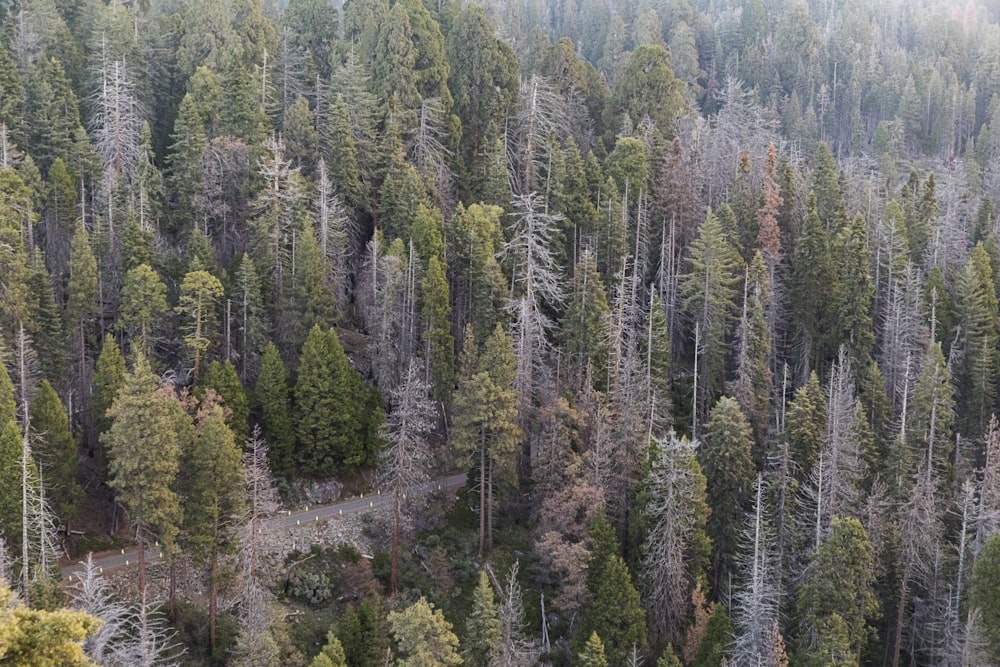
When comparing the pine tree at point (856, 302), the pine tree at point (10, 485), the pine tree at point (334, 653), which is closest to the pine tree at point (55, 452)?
the pine tree at point (10, 485)

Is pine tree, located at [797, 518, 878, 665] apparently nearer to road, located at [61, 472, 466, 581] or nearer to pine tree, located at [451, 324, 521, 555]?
pine tree, located at [451, 324, 521, 555]

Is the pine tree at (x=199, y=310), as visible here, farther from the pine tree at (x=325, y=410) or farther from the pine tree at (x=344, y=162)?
the pine tree at (x=344, y=162)

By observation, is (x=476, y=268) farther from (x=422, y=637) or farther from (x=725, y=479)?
(x=422, y=637)

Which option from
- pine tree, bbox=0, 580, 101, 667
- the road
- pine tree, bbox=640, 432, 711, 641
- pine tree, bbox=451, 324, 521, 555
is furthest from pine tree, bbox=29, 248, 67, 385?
pine tree, bbox=0, 580, 101, 667

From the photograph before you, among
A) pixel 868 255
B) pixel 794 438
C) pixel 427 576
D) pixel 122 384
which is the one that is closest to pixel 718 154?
pixel 868 255

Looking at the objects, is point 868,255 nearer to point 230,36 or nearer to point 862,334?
point 862,334
